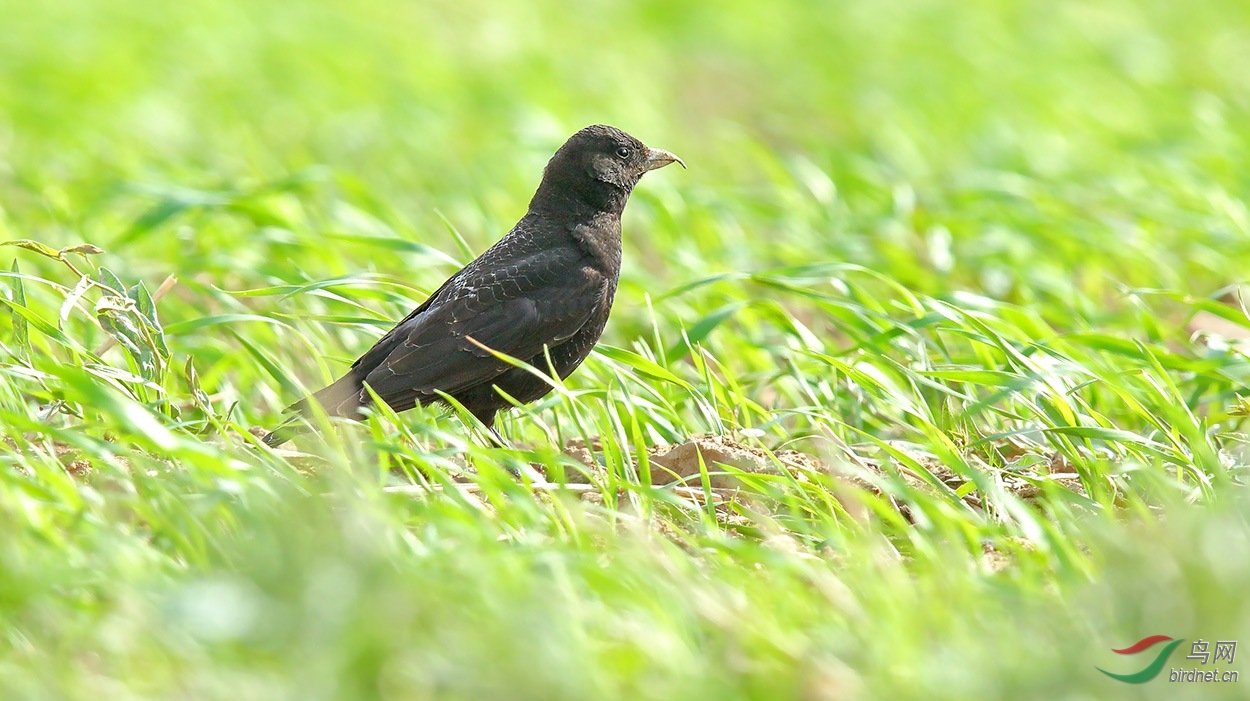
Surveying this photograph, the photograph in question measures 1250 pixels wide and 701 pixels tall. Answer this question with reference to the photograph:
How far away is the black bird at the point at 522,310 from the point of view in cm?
392

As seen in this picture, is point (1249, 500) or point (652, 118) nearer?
point (1249, 500)

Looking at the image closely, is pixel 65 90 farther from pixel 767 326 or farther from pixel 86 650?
pixel 86 650

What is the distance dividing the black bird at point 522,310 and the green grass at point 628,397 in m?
0.15

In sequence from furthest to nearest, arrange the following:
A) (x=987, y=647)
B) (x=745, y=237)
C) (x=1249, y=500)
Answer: (x=745, y=237) → (x=1249, y=500) → (x=987, y=647)

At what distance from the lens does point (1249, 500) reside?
280 centimetres

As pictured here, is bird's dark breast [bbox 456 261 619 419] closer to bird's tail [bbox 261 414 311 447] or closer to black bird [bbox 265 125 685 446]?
black bird [bbox 265 125 685 446]

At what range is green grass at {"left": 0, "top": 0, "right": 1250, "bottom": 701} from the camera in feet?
7.33

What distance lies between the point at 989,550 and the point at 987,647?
905 millimetres

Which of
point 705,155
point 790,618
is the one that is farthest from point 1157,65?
point 790,618

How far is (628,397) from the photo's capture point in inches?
152
